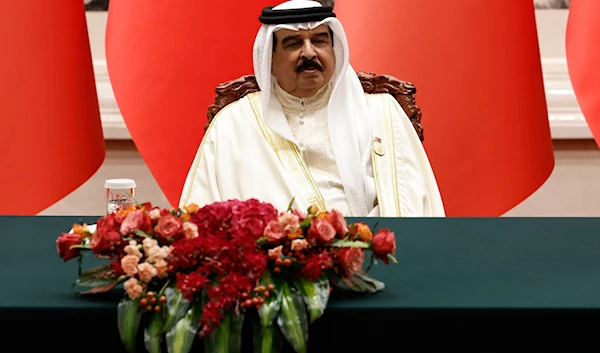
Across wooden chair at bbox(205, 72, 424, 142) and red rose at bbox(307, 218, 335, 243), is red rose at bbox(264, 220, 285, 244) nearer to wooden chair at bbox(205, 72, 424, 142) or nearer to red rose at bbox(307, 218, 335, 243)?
red rose at bbox(307, 218, 335, 243)

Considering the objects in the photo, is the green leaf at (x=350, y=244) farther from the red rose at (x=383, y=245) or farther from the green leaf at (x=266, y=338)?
the green leaf at (x=266, y=338)

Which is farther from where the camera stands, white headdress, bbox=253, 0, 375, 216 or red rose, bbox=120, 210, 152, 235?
white headdress, bbox=253, 0, 375, 216

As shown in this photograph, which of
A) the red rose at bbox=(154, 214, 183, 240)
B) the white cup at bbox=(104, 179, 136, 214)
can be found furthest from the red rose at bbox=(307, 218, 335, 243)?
the white cup at bbox=(104, 179, 136, 214)

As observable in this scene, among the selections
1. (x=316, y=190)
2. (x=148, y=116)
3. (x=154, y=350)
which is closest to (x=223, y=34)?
(x=148, y=116)

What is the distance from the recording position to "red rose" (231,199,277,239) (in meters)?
1.43

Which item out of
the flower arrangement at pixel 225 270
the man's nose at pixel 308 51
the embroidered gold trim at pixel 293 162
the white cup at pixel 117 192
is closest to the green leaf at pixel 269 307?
the flower arrangement at pixel 225 270

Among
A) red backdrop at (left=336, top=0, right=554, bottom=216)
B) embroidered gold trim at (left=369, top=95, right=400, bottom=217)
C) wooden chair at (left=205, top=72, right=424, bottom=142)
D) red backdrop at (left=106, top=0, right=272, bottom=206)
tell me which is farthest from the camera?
red backdrop at (left=106, top=0, right=272, bottom=206)

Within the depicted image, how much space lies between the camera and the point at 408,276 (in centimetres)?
164

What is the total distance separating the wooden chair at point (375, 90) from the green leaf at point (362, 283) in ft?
6.32

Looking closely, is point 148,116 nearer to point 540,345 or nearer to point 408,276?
point 408,276

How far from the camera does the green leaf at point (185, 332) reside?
4.35 feet

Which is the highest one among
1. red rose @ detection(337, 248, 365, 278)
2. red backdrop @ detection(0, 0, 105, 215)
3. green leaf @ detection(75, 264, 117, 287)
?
red rose @ detection(337, 248, 365, 278)

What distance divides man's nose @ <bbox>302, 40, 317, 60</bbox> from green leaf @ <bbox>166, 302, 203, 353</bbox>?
1925 mm

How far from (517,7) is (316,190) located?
4.28 feet
